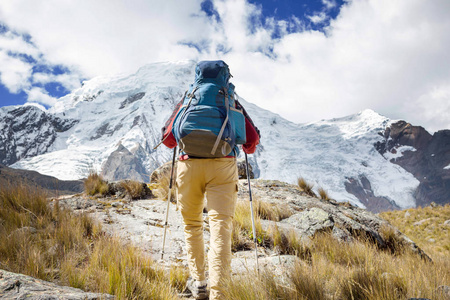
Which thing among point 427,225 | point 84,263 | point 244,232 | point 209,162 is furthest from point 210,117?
point 427,225

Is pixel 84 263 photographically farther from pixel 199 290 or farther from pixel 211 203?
pixel 211 203

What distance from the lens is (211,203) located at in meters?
2.31

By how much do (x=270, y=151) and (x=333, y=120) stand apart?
274 feet

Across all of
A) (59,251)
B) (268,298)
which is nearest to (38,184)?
(59,251)

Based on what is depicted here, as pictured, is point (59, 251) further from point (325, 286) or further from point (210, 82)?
point (325, 286)

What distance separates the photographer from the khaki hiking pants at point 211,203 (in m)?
2.20

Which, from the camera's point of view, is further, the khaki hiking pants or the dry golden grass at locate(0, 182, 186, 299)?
the khaki hiking pants

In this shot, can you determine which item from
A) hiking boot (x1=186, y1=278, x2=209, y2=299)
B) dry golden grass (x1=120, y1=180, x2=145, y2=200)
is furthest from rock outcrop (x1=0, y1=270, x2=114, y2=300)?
dry golden grass (x1=120, y1=180, x2=145, y2=200)

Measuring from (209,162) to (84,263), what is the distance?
1.58m

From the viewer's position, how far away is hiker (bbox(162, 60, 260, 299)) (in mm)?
2188

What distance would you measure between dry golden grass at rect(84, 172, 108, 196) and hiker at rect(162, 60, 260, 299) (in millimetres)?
4608

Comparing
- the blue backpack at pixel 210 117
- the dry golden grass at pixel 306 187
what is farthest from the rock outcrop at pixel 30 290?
the dry golden grass at pixel 306 187

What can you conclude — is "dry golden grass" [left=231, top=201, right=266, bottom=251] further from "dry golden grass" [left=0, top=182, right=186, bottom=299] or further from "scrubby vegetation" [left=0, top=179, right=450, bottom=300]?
"dry golden grass" [left=0, top=182, right=186, bottom=299]

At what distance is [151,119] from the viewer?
181625 millimetres
